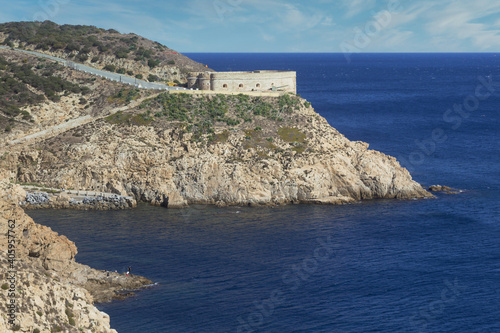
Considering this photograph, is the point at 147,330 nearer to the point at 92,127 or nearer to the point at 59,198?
the point at 59,198

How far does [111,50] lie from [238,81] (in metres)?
35.6

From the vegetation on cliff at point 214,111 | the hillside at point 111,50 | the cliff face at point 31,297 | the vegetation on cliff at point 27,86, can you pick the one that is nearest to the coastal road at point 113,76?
the hillside at point 111,50

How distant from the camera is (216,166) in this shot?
95.0 metres

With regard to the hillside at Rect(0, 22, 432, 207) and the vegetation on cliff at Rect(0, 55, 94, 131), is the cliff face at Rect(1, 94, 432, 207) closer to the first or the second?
the hillside at Rect(0, 22, 432, 207)

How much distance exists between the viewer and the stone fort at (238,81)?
114062 millimetres

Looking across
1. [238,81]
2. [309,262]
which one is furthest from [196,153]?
[309,262]

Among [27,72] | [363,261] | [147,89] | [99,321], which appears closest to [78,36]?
[27,72]

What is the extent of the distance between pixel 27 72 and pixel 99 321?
292 ft

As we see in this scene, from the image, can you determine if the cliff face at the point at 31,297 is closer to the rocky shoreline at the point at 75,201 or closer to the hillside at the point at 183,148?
the rocky shoreline at the point at 75,201

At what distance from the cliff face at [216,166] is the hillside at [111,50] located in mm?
29658

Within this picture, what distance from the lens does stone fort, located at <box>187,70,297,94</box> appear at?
11406cm

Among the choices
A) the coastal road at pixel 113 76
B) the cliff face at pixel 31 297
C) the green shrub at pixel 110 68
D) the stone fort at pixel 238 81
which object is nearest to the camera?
the cliff face at pixel 31 297

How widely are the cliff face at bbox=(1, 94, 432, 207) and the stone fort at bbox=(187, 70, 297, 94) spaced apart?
13428 millimetres

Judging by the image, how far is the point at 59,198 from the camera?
9031 centimetres
